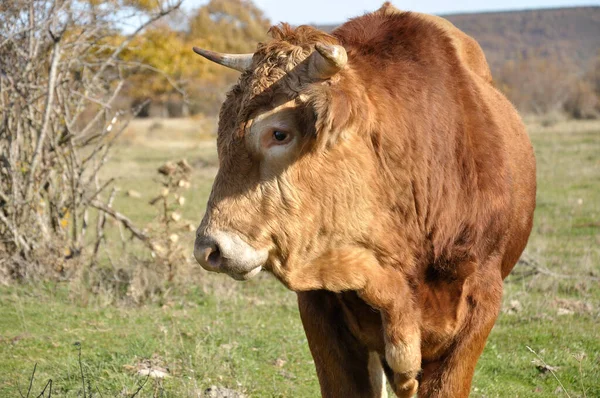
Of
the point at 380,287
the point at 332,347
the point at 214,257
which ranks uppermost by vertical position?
the point at 214,257

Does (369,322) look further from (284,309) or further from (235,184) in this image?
(284,309)

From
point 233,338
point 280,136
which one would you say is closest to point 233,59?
point 280,136

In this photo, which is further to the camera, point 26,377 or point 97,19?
point 97,19

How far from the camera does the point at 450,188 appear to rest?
340 centimetres

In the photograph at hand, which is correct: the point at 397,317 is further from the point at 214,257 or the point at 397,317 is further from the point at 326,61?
the point at 326,61

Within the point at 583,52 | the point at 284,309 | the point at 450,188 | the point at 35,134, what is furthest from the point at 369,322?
the point at 583,52

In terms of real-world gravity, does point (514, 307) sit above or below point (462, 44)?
below

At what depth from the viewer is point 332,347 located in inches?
141

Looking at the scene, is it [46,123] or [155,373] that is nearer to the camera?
[155,373]

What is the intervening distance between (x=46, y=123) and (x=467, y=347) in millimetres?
5022

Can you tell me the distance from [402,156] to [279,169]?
59 cm

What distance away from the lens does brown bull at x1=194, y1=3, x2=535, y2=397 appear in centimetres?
298

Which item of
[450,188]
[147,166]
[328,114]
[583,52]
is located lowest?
[583,52]

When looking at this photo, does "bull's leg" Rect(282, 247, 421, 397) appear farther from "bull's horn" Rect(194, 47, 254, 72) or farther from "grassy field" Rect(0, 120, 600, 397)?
"grassy field" Rect(0, 120, 600, 397)
